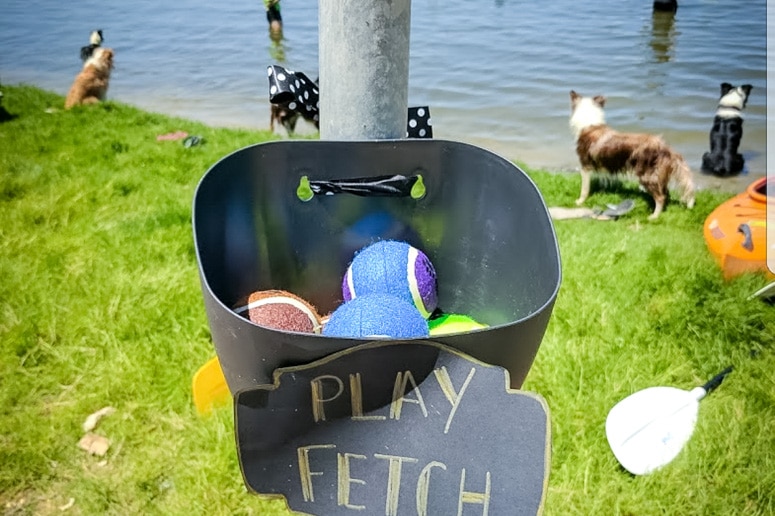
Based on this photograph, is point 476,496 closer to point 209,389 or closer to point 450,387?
point 450,387

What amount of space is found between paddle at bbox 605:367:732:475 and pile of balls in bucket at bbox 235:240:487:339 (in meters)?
1.17

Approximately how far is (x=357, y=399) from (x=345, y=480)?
0.13 meters

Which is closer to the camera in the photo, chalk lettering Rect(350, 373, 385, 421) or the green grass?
chalk lettering Rect(350, 373, 385, 421)

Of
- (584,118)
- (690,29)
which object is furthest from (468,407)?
(690,29)

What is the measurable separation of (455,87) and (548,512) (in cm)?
789

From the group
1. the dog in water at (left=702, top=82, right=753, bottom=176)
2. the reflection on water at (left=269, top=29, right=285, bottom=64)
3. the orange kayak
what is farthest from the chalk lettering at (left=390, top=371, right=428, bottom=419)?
the reflection on water at (left=269, top=29, right=285, bottom=64)

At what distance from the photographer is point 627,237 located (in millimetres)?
4137

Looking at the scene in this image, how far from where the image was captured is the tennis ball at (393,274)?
1.46m

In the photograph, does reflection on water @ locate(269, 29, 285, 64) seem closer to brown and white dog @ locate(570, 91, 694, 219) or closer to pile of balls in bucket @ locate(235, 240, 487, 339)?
brown and white dog @ locate(570, 91, 694, 219)

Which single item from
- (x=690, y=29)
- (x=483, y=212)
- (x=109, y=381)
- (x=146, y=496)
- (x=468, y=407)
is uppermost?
(x=690, y=29)

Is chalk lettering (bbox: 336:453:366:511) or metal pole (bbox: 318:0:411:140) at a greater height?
metal pole (bbox: 318:0:411:140)

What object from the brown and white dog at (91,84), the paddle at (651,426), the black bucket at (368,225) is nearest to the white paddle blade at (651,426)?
the paddle at (651,426)

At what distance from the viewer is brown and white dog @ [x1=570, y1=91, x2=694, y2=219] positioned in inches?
198

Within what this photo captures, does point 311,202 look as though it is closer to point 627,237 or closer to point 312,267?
point 312,267
